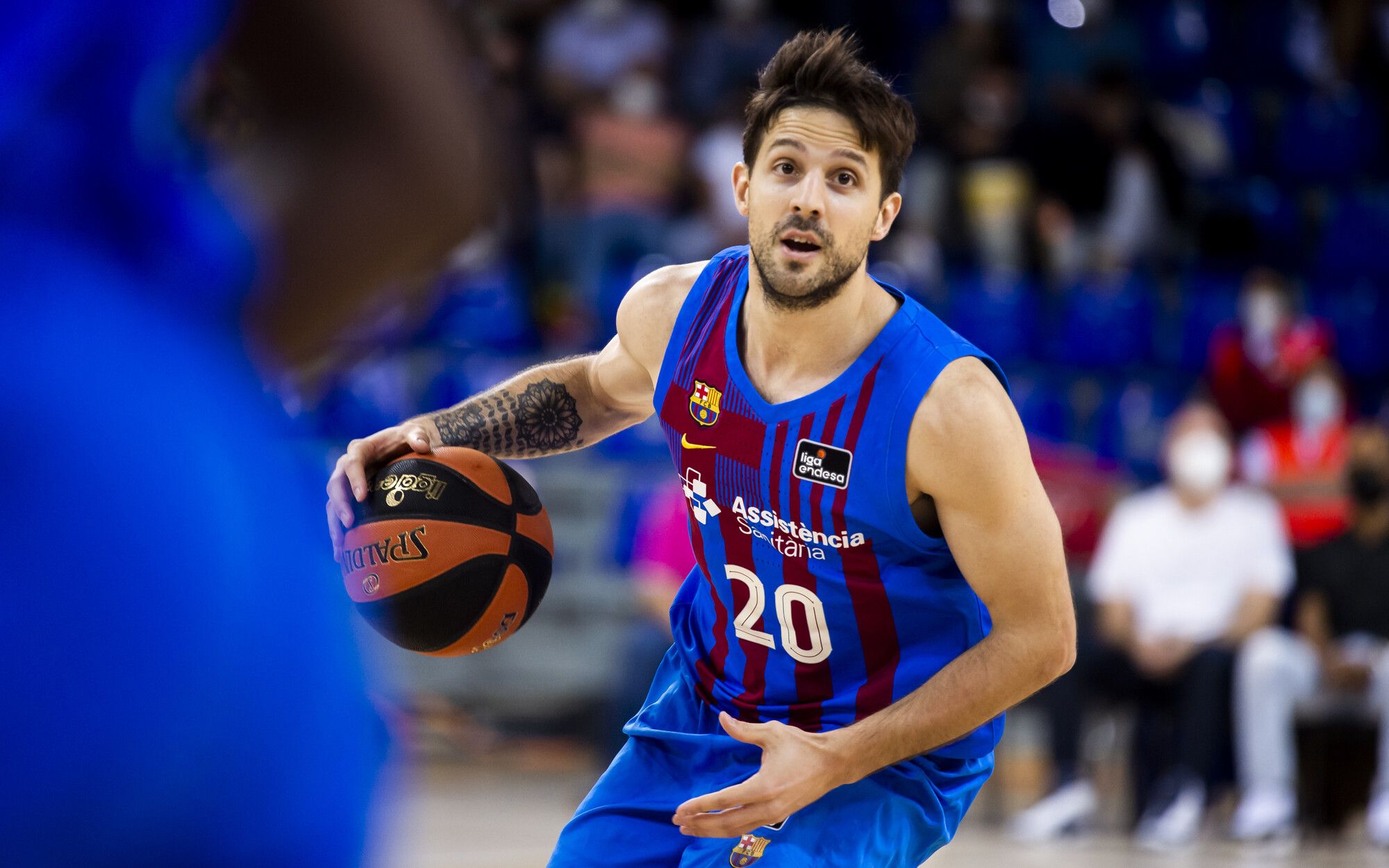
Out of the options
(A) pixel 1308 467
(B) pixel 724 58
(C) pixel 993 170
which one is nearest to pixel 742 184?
(A) pixel 1308 467

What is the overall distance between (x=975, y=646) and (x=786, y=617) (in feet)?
1.40

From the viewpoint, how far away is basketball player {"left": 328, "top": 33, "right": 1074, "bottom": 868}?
314cm

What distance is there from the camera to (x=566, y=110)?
12.3m

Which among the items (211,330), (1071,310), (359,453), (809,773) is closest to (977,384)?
(809,773)

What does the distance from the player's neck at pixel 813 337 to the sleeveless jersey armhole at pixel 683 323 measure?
0.19 m

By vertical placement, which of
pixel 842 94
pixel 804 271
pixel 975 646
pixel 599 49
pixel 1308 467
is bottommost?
pixel 975 646

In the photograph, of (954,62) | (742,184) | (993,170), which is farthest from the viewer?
(954,62)

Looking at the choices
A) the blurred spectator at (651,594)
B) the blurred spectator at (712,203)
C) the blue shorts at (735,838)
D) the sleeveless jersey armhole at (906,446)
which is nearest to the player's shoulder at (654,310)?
the sleeveless jersey armhole at (906,446)

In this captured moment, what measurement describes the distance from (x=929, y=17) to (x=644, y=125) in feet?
10.7

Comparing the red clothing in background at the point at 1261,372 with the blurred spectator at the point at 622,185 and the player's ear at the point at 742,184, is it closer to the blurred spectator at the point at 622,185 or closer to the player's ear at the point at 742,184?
the blurred spectator at the point at 622,185

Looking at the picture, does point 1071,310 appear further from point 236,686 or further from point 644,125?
point 236,686

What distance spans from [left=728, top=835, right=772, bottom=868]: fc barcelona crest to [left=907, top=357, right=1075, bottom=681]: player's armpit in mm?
646

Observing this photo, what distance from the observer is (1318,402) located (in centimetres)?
981

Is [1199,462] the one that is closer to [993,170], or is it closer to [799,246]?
[993,170]
